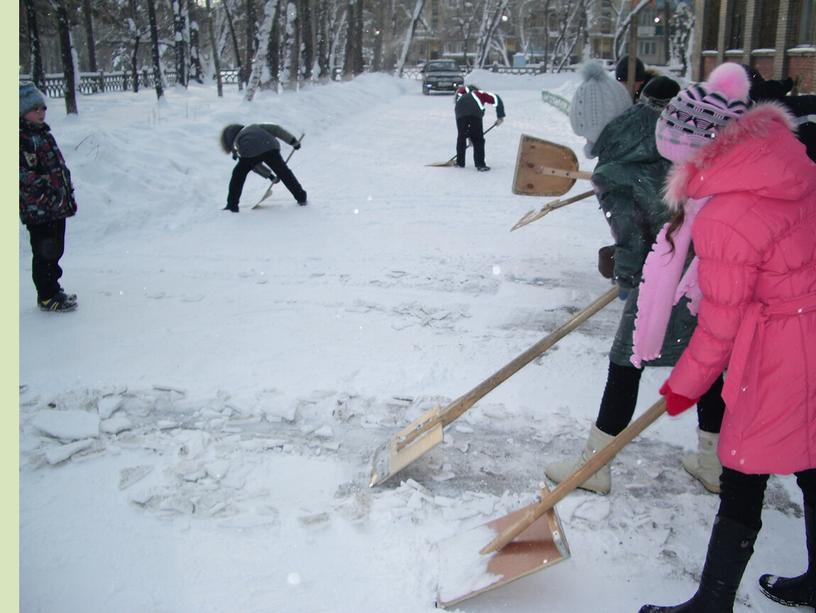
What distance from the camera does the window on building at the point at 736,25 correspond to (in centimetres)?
1917

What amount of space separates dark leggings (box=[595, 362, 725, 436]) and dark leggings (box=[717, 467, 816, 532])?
599mm

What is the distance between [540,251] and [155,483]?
3916mm

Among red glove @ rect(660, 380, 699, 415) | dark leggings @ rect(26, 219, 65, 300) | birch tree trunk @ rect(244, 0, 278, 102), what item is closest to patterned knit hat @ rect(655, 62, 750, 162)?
red glove @ rect(660, 380, 699, 415)

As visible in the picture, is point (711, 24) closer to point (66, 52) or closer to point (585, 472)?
point (66, 52)

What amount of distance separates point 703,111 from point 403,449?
171cm

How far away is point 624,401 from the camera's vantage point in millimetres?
2621

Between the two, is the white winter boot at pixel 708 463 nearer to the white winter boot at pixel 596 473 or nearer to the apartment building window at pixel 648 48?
the white winter boot at pixel 596 473

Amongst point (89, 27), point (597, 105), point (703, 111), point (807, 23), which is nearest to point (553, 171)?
point (597, 105)

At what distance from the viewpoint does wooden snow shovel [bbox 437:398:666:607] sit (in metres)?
2.19

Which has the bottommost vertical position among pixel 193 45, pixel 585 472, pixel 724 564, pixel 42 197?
pixel 724 564

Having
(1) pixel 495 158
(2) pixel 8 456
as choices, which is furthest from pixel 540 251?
(1) pixel 495 158

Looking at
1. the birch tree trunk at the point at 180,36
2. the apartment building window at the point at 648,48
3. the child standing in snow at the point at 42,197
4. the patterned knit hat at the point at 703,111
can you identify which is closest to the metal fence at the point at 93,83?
the birch tree trunk at the point at 180,36

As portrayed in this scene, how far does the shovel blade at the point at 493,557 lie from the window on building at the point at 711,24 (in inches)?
887

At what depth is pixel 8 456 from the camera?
1.53 metres
